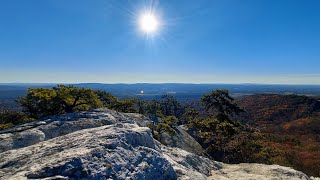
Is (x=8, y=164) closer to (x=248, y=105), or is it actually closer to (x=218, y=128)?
(x=218, y=128)

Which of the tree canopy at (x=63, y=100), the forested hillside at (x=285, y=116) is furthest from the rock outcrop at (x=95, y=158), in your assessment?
the forested hillside at (x=285, y=116)

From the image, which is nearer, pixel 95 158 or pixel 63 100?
pixel 95 158

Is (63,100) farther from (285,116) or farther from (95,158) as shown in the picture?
(285,116)

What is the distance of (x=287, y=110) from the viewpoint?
143750mm

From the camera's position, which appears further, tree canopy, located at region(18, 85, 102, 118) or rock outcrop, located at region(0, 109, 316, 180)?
tree canopy, located at region(18, 85, 102, 118)

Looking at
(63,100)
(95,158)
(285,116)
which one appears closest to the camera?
(95,158)

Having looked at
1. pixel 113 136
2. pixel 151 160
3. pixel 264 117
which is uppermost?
pixel 113 136

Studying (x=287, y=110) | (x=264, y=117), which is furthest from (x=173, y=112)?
(x=287, y=110)

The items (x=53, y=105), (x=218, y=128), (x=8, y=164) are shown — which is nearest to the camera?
(x=8, y=164)

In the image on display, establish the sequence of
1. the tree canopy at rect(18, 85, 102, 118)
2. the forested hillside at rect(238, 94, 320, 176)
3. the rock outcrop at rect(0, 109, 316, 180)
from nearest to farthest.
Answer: the rock outcrop at rect(0, 109, 316, 180)
the tree canopy at rect(18, 85, 102, 118)
the forested hillside at rect(238, 94, 320, 176)

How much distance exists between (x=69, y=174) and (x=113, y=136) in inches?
98.5

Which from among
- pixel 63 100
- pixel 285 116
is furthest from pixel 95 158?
pixel 285 116

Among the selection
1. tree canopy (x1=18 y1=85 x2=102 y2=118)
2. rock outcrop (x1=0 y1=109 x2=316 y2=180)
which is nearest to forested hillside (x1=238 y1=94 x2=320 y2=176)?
tree canopy (x1=18 y1=85 x2=102 y2=118)

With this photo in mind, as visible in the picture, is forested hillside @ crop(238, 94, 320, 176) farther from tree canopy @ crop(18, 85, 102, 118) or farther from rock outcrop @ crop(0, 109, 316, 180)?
rock outcrop @ crop(0, 109, 316, 180)
